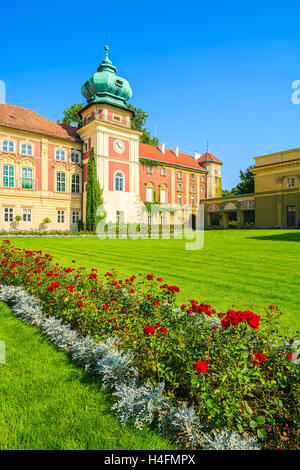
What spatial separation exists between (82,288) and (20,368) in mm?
1948

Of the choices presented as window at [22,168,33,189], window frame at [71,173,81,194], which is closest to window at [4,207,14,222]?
window at [22,168,33,189]

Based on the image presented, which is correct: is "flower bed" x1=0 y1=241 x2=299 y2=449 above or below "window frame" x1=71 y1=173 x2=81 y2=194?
below

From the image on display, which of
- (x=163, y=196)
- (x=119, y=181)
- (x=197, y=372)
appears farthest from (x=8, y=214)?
(x=197, y=372)

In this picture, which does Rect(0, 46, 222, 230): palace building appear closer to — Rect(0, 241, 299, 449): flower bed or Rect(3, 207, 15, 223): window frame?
Rect(3, 207, 15, 223): window frame

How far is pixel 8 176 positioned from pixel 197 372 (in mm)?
29518

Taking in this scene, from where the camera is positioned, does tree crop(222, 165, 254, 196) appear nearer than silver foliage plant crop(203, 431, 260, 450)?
No

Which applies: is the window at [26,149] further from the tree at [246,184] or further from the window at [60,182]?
the tree at [246,184]

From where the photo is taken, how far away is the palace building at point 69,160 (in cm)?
2688

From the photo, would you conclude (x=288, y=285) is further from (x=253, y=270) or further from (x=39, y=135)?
(x=39, y=135)

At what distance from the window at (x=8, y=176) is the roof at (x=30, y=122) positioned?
4318 mm

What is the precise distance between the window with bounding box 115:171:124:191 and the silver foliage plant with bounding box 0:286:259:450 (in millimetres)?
28520

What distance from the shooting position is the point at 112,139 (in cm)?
3073

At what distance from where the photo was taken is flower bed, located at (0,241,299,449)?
2.04 meters

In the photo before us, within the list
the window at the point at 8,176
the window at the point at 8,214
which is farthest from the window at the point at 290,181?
the window at the point at 8,214
